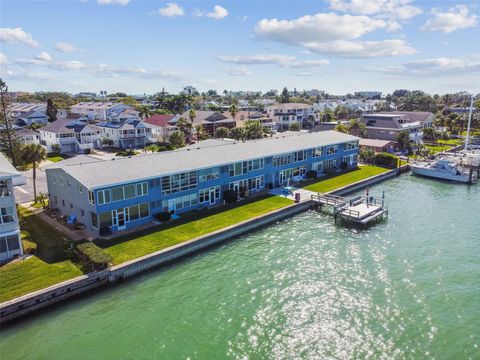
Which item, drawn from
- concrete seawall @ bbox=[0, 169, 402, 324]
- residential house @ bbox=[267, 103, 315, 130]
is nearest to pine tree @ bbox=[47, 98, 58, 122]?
residential house @ bbox=[267, 103, 315, 130]

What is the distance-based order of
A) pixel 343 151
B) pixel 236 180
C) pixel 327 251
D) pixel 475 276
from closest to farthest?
1. pixel 475 276
2. pixel 327 251
3. pixel 236 180
4. pixel 343 151

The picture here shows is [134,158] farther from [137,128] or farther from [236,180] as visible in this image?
[137,128]

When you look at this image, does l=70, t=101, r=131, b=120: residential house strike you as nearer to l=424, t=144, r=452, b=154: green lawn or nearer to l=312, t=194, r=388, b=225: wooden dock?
l=424, t=144, r=452, b=154: green lawn

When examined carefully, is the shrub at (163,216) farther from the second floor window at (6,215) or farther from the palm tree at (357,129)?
the palm tree at (357,129)

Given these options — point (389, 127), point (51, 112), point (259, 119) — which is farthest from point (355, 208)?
point (51, 112)

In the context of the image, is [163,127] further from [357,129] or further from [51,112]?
[357,129]

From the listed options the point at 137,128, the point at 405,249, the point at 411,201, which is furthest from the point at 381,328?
the point at 137,128
